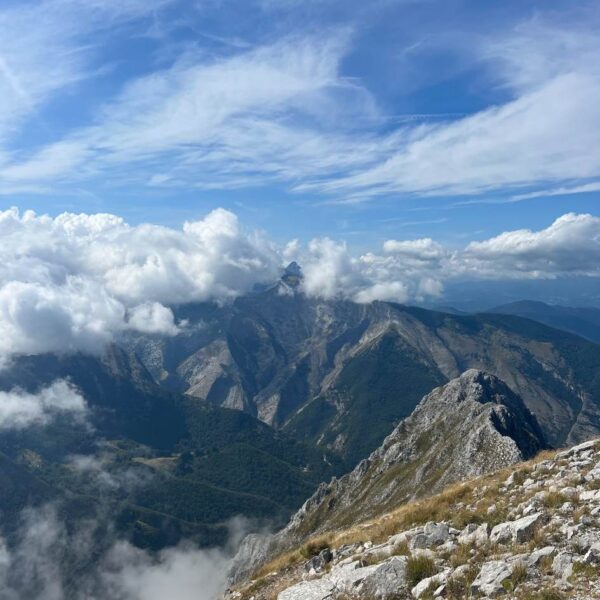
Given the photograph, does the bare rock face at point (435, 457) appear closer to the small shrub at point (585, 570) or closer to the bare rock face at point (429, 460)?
the bare rock face at point (429, 460)

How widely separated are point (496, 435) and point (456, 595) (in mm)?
115401

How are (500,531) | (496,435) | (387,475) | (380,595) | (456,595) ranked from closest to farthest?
1. (456,595)
2. (380,595)
3. (500,531)
4. (496,435)
5. (387,475)

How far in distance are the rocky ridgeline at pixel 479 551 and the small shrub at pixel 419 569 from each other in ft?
0.13

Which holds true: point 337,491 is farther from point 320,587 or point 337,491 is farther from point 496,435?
point 320,587

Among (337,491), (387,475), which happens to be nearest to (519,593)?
(387,475)

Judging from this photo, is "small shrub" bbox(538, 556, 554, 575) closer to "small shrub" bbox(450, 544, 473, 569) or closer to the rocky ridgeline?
the rocky ridgeline

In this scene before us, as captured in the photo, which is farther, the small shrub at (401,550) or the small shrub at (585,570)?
the small shrub at (401,550)

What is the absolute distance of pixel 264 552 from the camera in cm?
18050

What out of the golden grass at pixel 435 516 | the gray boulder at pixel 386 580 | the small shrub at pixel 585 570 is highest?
the small shrub at pixel 585 570

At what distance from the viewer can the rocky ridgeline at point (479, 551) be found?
17.5 m

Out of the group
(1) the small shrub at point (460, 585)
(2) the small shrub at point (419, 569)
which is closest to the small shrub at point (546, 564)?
(1) the small shrub at point (460, 585)

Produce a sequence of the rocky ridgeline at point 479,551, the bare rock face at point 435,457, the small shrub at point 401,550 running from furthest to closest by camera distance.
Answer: the bare rock face at point 435,457
the small shrub at point 401,550
the rocky ridgeline at point 479,551

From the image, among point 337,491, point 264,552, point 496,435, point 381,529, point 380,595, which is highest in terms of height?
point 380,595

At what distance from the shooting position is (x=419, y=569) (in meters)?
20.3
